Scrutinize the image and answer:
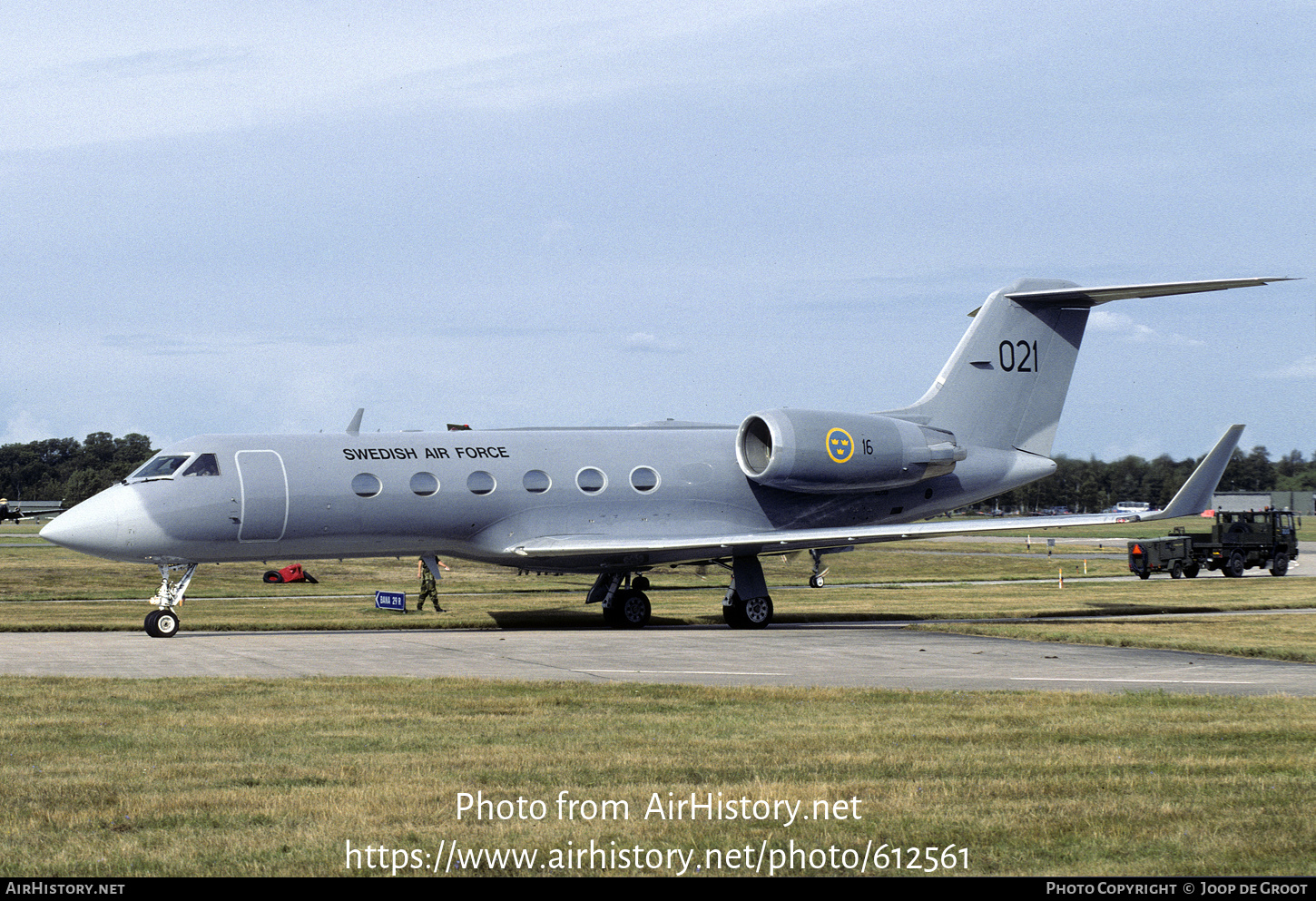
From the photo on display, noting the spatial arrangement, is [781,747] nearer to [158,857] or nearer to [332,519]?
[158,857]

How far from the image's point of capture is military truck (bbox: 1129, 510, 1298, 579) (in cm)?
4109

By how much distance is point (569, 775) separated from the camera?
876cm

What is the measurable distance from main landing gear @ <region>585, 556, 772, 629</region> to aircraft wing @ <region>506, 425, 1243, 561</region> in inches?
21.8

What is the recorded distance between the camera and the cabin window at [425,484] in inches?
912

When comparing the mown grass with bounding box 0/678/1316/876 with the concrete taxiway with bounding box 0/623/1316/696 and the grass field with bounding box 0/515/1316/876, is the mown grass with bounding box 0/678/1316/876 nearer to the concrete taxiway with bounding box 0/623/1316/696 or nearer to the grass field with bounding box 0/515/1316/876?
the grass field with bounding box 0/515/1316/876

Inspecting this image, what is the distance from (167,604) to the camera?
2180 centimetres

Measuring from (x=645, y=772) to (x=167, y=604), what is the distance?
15281 mm

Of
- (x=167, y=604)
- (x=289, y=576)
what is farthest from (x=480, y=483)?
(x=289, y=576)

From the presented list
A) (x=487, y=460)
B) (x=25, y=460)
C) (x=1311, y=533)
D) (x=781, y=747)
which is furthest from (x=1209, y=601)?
(x=25, y=460)

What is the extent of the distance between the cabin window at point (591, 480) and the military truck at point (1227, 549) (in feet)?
75.9

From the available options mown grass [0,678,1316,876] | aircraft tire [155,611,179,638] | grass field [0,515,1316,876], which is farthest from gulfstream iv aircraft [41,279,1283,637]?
mown grass [0,678,1316,876]

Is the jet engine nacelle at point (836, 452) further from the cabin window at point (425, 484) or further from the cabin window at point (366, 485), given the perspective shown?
the cabin window at point (366, 485)

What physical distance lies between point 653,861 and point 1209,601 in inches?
1018
